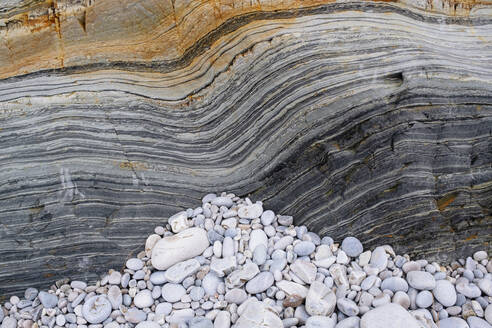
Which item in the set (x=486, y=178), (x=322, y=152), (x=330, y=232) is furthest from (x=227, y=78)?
(x=486, y=178)

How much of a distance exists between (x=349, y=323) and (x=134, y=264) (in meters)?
1.31

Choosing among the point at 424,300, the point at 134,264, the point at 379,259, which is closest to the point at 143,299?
the point at 134,264

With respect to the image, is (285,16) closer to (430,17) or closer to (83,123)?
(430,17)

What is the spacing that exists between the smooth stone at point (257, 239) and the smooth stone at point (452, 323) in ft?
3.28

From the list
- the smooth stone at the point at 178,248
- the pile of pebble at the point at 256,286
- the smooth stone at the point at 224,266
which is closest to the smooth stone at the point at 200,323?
the pile of pebble at the point at 256,286

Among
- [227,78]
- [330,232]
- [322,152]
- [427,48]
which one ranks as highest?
[427,48]

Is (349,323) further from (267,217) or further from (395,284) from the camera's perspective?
(267,217)

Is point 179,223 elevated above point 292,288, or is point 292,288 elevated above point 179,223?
point 179,223

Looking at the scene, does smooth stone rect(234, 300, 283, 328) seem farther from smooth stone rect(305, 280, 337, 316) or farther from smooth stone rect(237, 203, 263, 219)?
smooth stone rect(237, 203, 263, 219)

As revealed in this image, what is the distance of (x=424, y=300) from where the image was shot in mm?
2031

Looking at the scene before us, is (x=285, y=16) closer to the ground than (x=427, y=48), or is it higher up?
higher up

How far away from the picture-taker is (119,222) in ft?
8.14

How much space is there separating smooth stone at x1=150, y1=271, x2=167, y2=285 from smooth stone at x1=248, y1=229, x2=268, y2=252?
1.75 ft

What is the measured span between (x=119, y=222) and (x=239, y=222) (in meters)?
0.77
